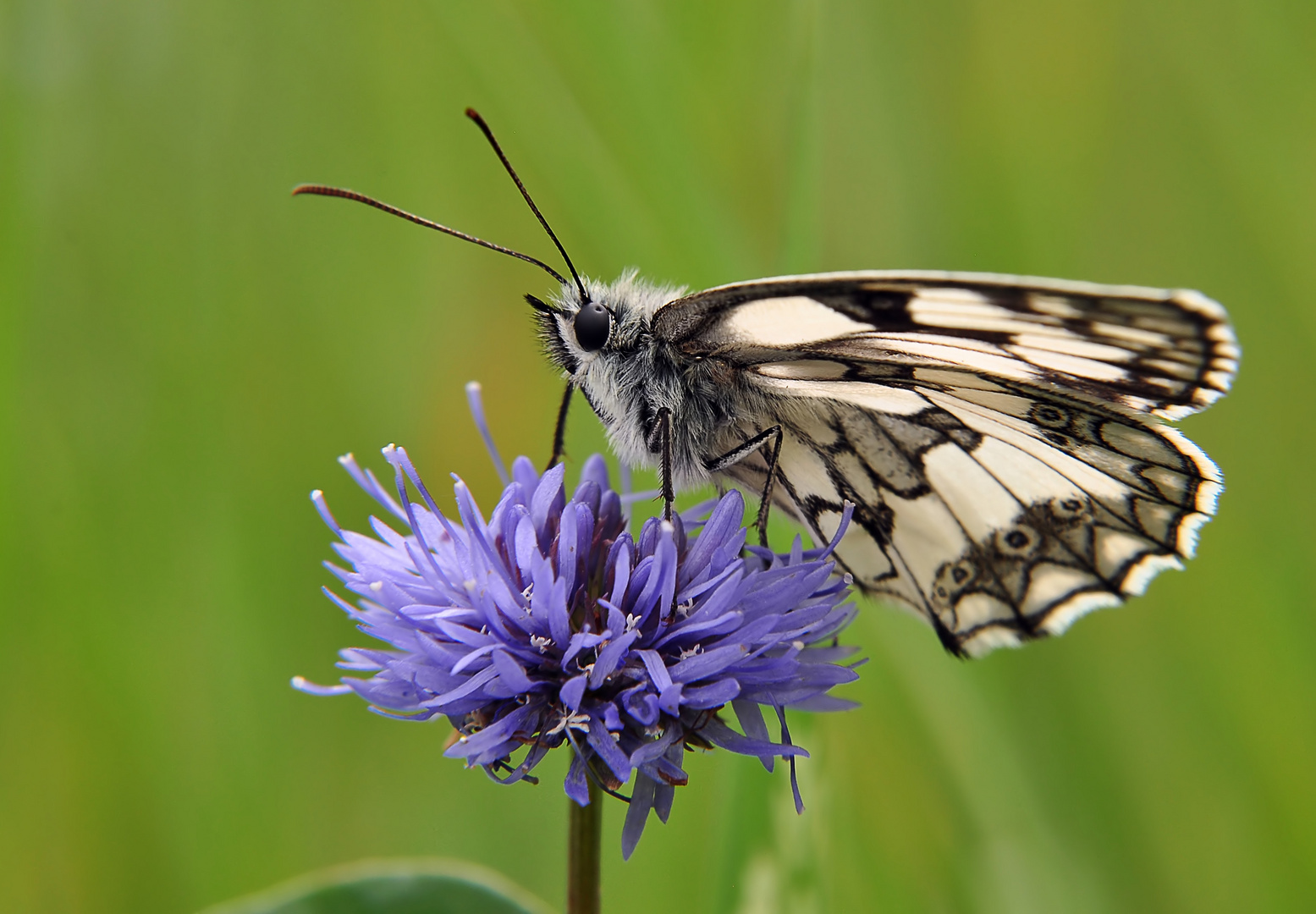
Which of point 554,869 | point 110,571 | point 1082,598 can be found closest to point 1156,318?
point 1082,598

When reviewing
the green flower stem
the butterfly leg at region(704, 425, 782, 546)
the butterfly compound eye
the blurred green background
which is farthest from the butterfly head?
the green flower stem

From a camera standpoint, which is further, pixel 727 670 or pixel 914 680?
pixel 914 680

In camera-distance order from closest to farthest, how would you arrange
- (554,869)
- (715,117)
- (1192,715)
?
(554,869), (1192,715), (715,117)

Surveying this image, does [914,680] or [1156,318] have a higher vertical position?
[1156,318]

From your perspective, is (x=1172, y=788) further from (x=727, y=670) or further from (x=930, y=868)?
(x=727, y=670)

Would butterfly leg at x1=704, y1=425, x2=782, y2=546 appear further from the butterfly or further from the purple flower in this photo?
the purple flower

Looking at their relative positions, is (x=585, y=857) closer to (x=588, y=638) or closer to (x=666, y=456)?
(x=588, y=638)

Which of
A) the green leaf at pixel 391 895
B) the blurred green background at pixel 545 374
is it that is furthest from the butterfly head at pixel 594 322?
the green leaf at pixel 391 895
